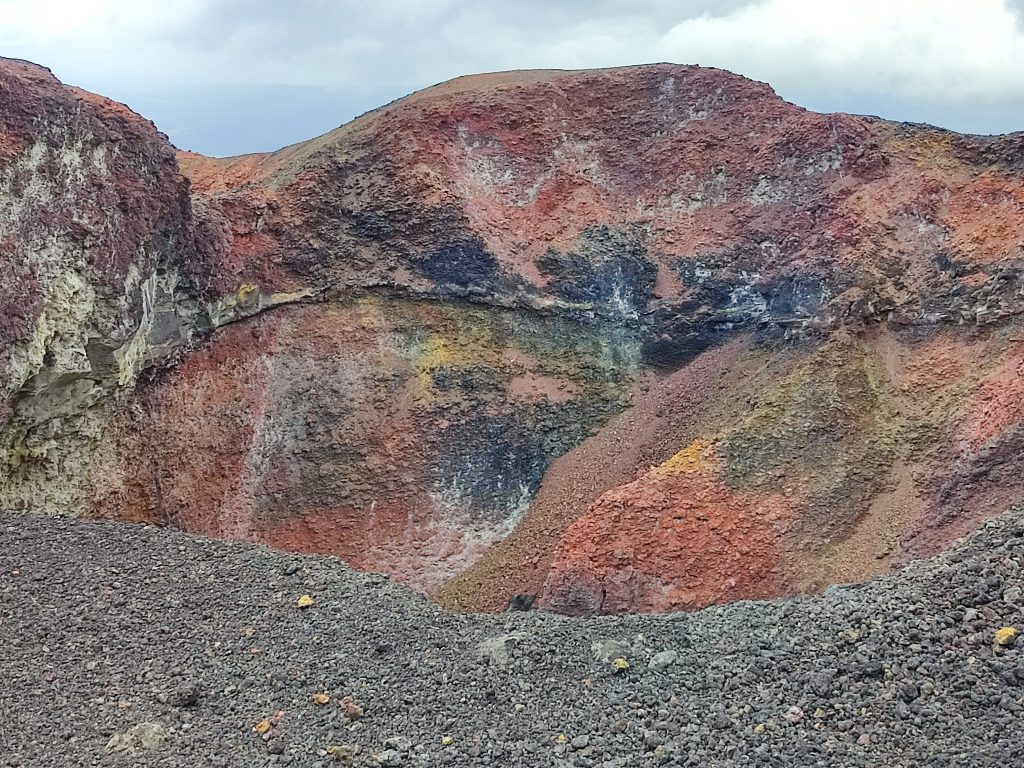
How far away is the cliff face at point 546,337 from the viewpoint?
14031 mm

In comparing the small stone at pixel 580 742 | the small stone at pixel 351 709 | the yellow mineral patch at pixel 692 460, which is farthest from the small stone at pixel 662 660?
the yellow mineral patch at pixel 692 460

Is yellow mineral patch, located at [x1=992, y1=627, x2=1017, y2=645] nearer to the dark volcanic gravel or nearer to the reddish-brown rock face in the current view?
the dark volcanic gravel

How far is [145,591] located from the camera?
10.9 metres

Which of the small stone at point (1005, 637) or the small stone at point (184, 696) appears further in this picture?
the small stone at point (184, 696)

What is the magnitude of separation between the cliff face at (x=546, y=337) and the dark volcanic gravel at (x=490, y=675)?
4009 millimetres

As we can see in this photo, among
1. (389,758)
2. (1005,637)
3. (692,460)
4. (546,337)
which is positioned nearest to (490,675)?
(389,758)

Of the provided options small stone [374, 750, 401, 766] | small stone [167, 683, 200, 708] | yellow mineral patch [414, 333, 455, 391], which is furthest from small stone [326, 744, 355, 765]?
yellow mineral patch [414, 333, 455, 391]

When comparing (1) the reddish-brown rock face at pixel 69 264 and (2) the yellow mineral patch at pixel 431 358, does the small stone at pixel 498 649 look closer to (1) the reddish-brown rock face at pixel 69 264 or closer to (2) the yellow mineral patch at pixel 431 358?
(1) the reddish-brown rock face at pixel 69 264

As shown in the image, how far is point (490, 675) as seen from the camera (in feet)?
29.5

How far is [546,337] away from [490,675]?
11.7m

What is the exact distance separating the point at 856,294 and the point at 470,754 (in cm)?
1241

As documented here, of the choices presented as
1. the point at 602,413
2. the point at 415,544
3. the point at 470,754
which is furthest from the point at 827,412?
the point at 470,754

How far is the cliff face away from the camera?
1403 centimetres

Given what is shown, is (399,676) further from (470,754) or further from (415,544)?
(415,544)
